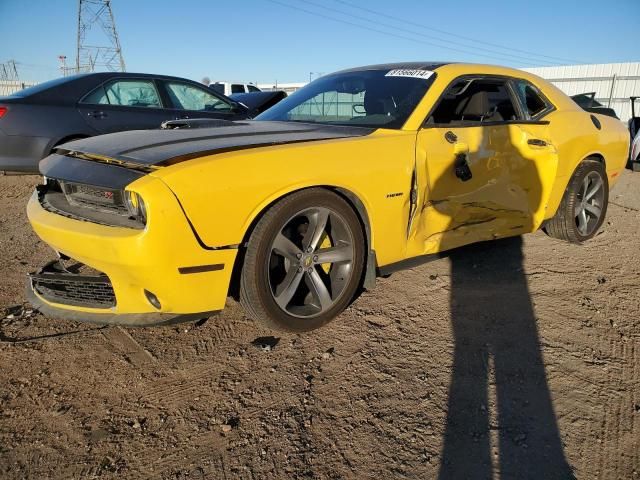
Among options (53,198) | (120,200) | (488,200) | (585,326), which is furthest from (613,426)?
(53,198)

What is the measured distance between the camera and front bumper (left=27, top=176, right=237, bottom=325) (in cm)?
206

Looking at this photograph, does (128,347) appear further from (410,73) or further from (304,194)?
(410,73)

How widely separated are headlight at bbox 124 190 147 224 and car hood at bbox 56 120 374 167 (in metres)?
0.16

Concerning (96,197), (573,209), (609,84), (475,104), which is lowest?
(573,209)

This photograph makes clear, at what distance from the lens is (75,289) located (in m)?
2.42

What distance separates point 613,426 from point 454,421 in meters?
0.67

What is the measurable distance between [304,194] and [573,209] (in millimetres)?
2890

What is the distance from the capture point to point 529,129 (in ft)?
11.7

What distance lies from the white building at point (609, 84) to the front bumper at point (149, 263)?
2123 cm

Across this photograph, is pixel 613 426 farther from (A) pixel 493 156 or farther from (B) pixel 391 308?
(A) pixel 493 156

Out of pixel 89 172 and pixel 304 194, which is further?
pixel 304 194

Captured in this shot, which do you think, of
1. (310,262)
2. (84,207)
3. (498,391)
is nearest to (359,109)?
(310,262)

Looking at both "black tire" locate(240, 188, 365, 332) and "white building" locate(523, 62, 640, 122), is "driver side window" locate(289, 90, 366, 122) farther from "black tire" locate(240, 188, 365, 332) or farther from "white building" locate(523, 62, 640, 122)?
"white building" locate(523, 62, 640, 122)

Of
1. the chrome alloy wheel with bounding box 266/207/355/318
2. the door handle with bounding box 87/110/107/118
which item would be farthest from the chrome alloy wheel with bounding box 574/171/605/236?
the door handle with bounding box 87/110/107/118
